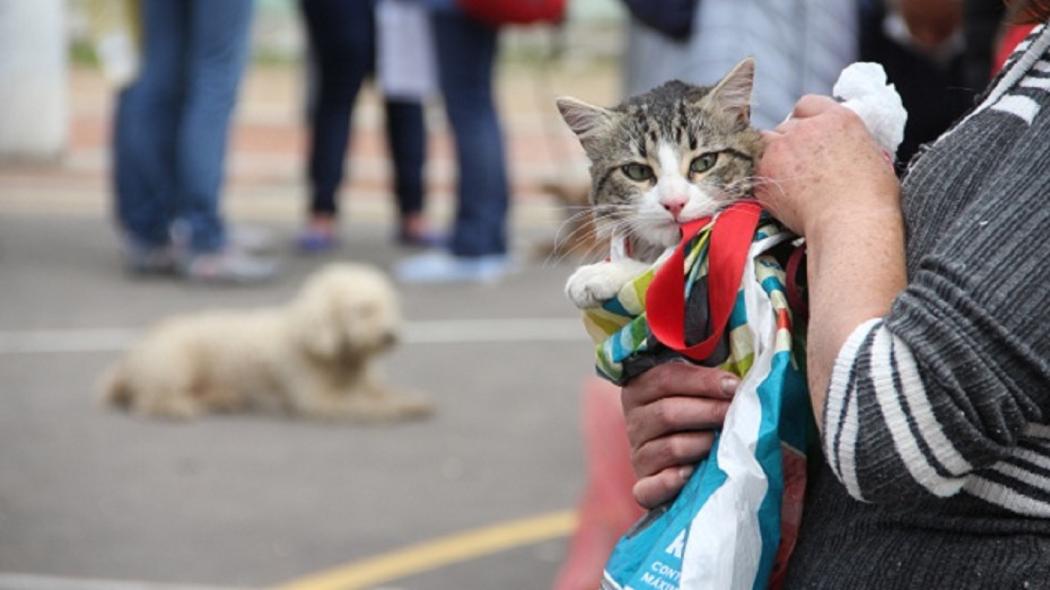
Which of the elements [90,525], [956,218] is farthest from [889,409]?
[90,525]

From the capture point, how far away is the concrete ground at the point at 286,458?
5.02m

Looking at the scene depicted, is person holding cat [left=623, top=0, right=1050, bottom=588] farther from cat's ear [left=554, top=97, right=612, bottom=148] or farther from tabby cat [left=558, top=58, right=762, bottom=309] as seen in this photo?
cat's ear [left=554, top=97, right=612, bottom=148]

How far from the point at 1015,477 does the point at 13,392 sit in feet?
18.6

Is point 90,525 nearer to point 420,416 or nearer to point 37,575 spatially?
point 37,575

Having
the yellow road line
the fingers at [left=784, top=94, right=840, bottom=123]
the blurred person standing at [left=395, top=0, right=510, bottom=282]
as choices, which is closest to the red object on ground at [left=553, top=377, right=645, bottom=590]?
the yellow road line

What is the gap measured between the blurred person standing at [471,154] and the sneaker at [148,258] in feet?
3.75

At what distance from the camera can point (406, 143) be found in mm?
9820

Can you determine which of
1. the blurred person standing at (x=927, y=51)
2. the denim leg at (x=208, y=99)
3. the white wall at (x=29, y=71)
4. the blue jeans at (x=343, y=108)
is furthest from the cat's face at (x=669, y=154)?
the white wall at (x=29, y=71)

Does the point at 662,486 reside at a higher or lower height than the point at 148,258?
higher

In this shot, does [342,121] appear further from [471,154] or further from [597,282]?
[597,282]

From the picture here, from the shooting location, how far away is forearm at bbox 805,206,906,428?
5.91 feet

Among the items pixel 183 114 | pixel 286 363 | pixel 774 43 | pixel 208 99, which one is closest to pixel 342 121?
pixel 183 114

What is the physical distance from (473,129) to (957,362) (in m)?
7.00

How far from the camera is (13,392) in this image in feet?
22.6
